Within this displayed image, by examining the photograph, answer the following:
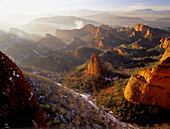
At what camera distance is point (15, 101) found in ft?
17.6

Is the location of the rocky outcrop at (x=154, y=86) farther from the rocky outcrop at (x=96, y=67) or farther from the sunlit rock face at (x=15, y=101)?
the sunlit rock face at (x=15, y=101)

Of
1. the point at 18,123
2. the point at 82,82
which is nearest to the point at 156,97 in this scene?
the point at 18,123

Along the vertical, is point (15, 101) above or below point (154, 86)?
above

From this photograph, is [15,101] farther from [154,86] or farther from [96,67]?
[96,67]

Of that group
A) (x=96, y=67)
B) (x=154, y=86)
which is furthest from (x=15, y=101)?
(x=96, y=67)

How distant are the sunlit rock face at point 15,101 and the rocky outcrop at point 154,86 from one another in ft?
67.7

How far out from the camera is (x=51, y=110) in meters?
12.9

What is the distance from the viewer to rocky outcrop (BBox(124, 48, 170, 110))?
18.8 m

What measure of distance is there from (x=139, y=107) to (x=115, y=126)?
728cm

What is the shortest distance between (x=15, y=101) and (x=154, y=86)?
73.3 feet

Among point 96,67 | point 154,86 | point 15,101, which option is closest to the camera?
point 15,101

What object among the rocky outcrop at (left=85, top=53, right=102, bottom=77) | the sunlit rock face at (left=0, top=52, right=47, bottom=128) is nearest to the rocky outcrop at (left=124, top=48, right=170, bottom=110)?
the rocky outcrop at (left=85, top=53, right=102, bottom=77)

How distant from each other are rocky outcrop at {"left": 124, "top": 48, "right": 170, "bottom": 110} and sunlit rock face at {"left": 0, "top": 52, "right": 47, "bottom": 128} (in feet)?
67.7

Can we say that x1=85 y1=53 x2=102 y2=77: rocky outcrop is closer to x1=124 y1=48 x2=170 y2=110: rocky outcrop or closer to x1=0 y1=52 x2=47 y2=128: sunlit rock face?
x1=124 y1=48 x2=170 y2=110: rocky outcrop
